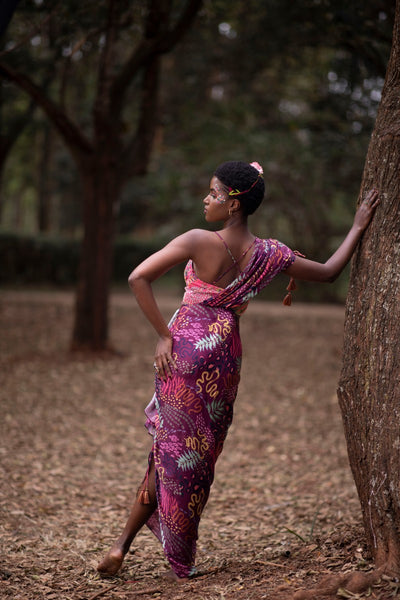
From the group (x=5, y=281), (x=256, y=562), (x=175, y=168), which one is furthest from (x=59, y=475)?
(x=5, y=281)

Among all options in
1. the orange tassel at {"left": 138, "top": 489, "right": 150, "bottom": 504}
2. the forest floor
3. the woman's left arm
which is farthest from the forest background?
the orange tassel at {"left": 138, "top": 489, "right": 150, "bottom": 504}

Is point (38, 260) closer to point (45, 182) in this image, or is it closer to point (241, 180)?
point (45, 182)

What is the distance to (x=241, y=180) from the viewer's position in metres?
2.90

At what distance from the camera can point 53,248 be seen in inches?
716

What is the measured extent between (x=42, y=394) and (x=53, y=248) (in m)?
11.2

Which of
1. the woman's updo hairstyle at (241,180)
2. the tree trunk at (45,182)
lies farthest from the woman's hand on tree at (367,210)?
the tree trunk at (45,182)

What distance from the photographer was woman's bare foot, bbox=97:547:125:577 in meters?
3.11

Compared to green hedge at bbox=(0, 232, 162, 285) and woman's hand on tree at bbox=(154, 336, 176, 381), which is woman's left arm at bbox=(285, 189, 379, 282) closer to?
woman's hand on tree at bbox=(154, 336, 176, 381)

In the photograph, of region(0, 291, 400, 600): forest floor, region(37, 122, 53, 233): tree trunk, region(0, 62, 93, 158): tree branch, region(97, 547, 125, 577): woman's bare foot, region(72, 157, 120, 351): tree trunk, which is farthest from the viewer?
region(37, 122, 53, 233): tree trunk

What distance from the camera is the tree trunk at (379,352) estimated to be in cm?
271

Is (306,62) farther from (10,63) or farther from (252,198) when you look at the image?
(252,198)

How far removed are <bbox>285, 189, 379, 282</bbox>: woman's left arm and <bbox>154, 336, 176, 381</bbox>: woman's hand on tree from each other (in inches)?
26.0

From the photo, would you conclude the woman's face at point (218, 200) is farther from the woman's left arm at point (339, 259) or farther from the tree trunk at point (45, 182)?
the tree trunk at point (45, 182)

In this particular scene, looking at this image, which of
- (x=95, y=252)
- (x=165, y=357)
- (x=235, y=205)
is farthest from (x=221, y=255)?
(x=95, y=252)
